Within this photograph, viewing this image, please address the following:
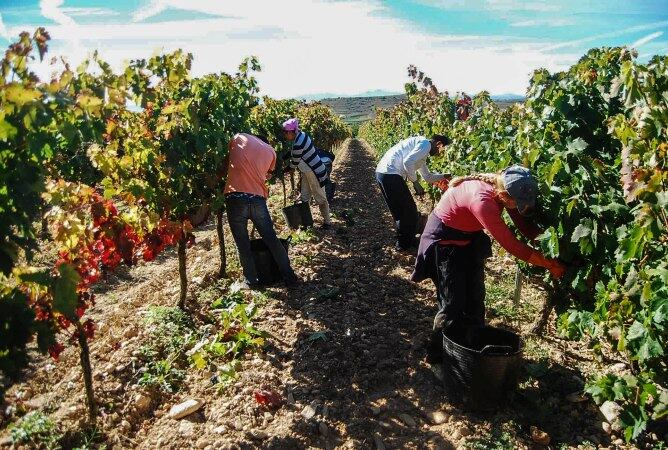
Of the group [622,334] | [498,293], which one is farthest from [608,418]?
[498,293]

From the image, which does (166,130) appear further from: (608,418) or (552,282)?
(608,418)

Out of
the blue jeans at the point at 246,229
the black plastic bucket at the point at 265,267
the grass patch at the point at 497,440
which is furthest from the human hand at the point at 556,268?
the black plastic bucket at the point at 265,267

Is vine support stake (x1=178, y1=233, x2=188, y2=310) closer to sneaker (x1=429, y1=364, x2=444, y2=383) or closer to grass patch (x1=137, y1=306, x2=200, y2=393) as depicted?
grass patch (x1=137, y1=306, x2=200, y2=393)

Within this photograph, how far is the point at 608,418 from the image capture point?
10.5ft

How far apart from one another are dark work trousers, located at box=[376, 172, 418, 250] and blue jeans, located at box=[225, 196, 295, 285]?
5.93 feet

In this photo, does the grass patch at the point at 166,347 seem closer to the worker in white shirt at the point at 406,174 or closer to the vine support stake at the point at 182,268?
the vine support stake at the point at 182,268

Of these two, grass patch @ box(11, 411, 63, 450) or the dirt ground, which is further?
the dirt ground

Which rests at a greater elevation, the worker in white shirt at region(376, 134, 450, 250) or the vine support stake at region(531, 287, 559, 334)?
the worker in white shirt at region(376, 134, 450, 250)

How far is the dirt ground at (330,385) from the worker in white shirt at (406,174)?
40.7 inches

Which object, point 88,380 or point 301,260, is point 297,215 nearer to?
point 301,260

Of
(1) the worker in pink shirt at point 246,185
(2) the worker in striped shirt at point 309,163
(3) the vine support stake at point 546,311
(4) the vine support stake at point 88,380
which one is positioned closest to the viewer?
(4) the vine support stake at point 88,380

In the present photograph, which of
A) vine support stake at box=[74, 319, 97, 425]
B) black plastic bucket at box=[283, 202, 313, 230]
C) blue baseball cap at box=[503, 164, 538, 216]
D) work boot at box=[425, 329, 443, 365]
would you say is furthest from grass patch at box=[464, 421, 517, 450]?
black plastic bucket at box=[283, 202, 313, 230]

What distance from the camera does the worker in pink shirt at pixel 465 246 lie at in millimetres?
3270

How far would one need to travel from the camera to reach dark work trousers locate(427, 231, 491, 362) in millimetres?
3617
